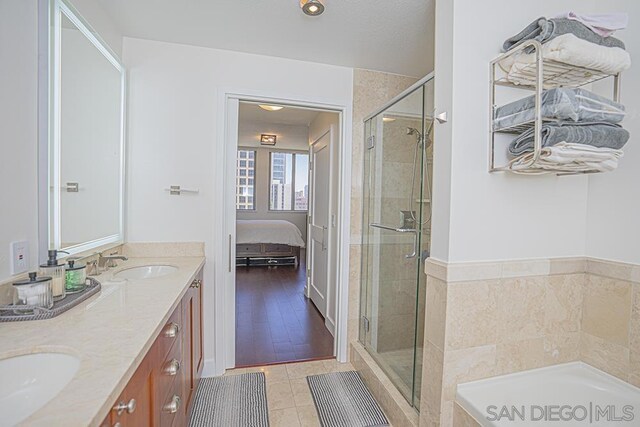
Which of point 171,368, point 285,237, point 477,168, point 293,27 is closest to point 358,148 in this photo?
point 293,27

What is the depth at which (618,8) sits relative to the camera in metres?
1.43

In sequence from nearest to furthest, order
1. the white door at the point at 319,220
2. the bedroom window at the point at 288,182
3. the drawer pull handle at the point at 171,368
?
the drawer pull handle at the point at 171,368
the white door at the point at 319,220
the bedroom window at the point at 288,182

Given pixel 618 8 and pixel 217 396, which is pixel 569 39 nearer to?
pixel 618 8

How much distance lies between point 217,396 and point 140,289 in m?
1.07

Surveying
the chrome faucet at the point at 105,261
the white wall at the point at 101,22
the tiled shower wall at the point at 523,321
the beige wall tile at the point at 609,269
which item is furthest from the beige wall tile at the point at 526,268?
the white wall at the point at 101,22

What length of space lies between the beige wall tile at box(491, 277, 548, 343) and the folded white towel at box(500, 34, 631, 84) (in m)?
0.93

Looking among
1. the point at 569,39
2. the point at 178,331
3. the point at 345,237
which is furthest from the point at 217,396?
the point at 569,39

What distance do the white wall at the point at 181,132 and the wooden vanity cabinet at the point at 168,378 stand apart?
450 millimetres

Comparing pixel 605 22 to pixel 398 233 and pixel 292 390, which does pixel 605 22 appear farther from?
pixel 292 390

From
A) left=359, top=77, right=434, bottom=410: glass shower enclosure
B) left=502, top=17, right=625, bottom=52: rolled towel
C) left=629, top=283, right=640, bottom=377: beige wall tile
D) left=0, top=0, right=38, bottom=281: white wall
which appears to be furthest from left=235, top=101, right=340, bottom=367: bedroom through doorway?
left=629, top=283, right=640, bottom=377: beige wall tile

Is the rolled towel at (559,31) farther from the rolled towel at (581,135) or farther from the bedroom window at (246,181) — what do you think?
the bedroom window at (246,181)

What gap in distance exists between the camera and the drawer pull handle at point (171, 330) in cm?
122

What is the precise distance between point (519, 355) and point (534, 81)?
1272mm

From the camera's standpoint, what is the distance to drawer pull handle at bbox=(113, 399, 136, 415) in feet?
2.46
